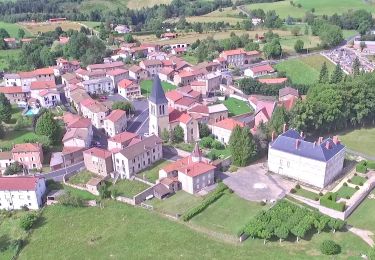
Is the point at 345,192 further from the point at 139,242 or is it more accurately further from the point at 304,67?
the point at 304,67

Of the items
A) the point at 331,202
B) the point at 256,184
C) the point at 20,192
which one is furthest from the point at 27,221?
the point at 331,202

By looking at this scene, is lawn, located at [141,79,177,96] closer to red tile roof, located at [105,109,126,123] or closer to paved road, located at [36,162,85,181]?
red tile roof, located at [105,109,126,123]

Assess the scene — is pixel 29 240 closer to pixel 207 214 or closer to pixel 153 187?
pixel 153 187

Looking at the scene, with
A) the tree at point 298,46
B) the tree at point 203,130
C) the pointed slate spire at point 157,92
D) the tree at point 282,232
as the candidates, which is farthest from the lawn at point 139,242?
the tree at point 298,46

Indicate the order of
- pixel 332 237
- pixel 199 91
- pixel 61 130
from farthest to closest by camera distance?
pixel 199 91, pixel 61 130, pixel 332 237

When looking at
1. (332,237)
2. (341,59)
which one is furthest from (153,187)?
(341,59)

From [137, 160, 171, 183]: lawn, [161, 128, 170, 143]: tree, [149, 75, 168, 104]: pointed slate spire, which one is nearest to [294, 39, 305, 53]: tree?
[161, 128, 170, 143]: tree
